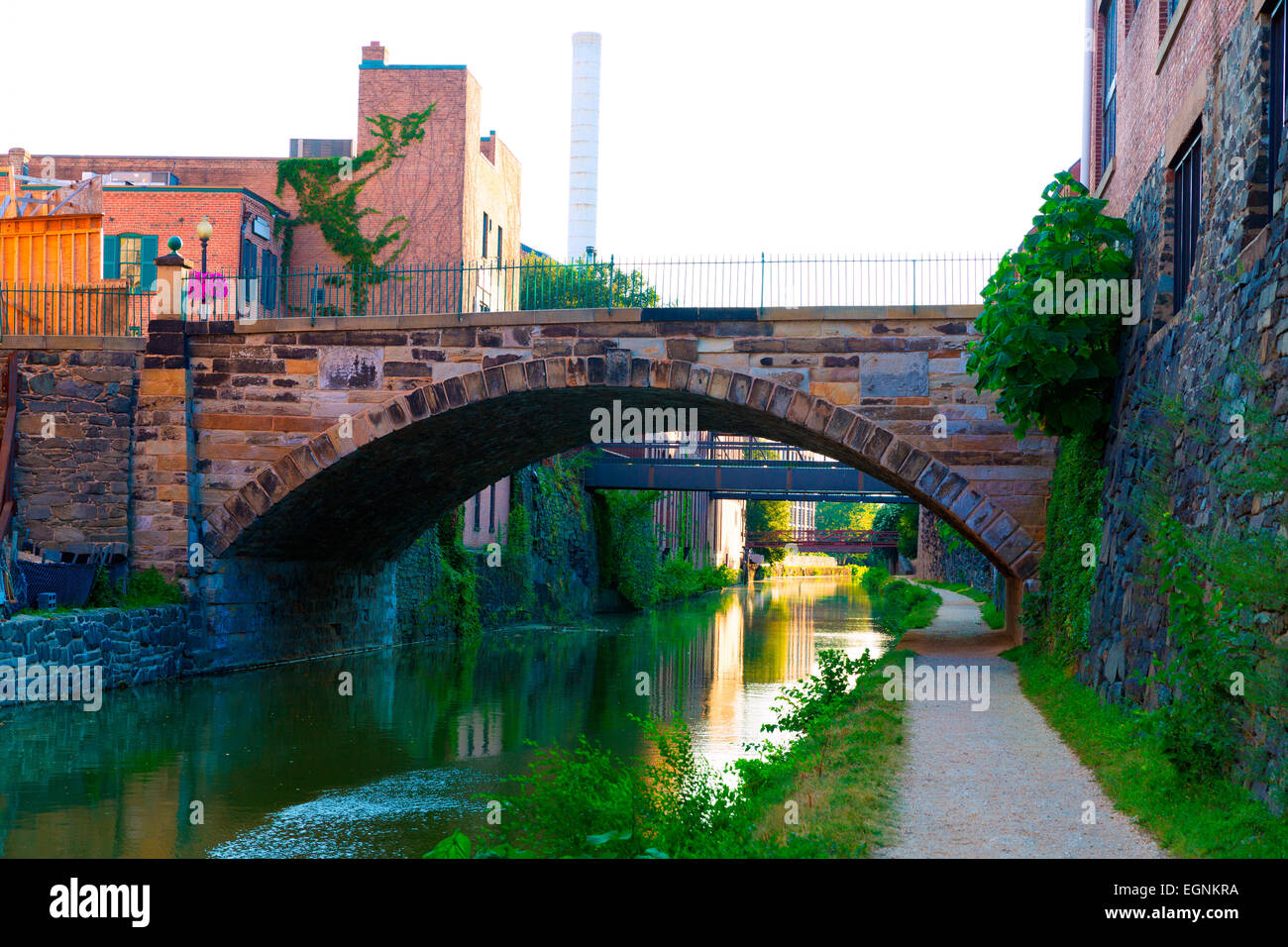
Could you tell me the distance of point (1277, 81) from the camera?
329 inches

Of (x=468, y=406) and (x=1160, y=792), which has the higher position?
(x=468, y=406)

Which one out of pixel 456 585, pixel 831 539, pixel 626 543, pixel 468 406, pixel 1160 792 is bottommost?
pixel 831 539

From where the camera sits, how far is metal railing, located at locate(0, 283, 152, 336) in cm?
1906

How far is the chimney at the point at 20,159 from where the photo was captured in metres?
32.2

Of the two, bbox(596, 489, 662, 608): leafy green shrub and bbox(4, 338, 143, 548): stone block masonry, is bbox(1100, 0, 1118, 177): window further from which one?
bbox(596, 489, 662, 608): leafy green shrub

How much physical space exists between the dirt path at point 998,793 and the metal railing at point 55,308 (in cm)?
1359

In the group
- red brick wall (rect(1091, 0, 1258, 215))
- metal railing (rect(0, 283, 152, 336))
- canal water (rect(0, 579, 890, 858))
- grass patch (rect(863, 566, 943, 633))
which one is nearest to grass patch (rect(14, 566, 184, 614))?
canal water (rect(0, 579, 890, 858))

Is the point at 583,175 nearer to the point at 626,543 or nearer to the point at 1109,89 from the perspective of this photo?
the point at 626,543

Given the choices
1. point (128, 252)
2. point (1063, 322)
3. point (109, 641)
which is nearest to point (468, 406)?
point (109, 641)

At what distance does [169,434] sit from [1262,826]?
15.6 meters

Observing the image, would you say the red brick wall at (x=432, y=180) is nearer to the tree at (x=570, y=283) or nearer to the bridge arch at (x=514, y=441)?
the tree at (x=570, y=283)

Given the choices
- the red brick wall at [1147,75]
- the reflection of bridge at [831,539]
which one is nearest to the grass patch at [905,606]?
the red brick wall at [1147,75]

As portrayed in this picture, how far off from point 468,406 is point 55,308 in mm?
6785

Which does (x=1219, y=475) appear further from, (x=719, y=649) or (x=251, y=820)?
(x=719, y=649)
